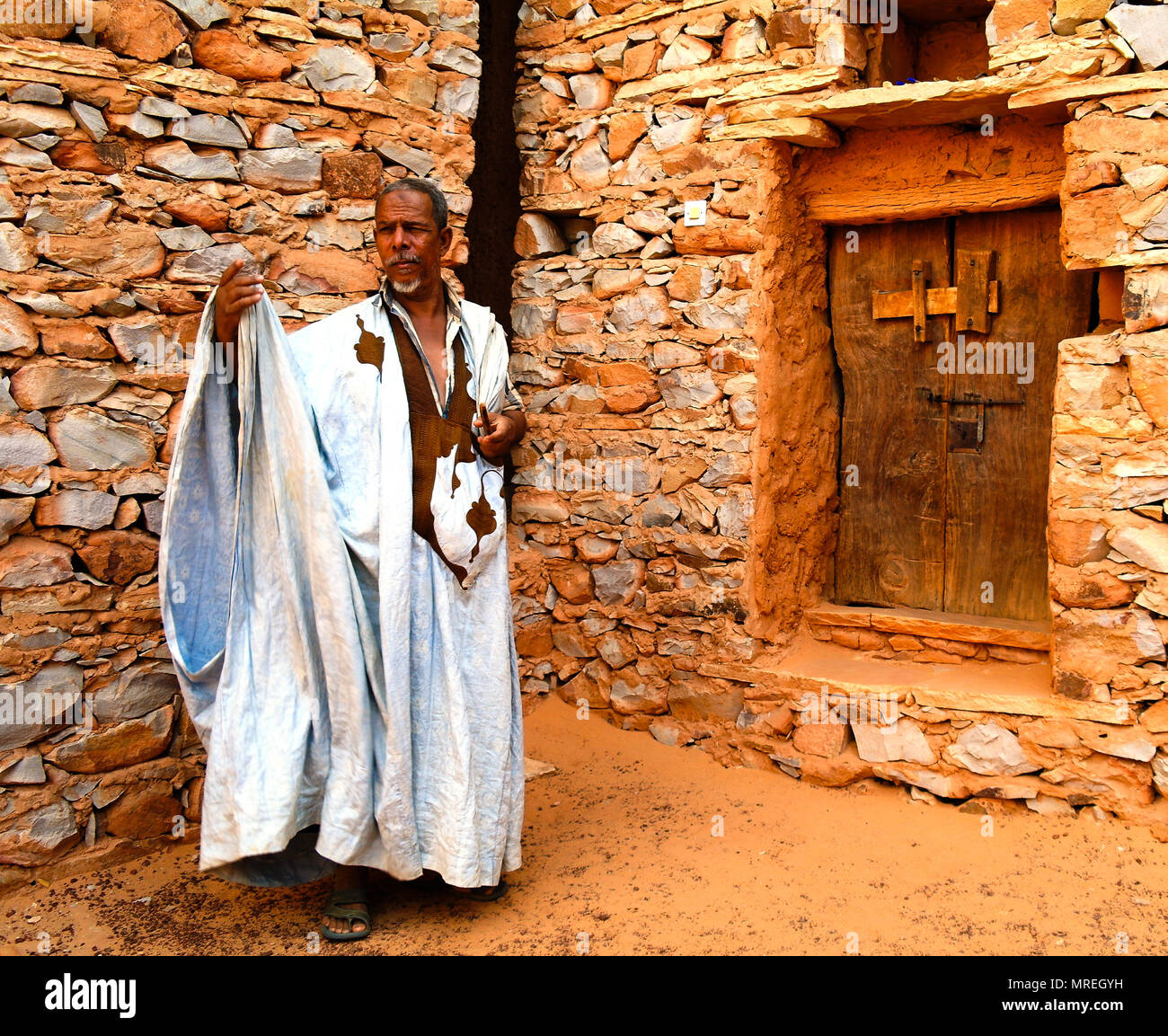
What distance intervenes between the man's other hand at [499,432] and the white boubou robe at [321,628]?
159 millimetres

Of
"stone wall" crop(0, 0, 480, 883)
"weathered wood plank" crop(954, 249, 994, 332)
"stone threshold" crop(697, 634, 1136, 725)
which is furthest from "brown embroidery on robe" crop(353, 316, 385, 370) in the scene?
"weathered wood plank" crop(954, 249, 994, 332)

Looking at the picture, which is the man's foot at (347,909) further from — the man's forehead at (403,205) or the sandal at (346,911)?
the man's forehead at (403,205)

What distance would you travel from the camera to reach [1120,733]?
3363 millimetres

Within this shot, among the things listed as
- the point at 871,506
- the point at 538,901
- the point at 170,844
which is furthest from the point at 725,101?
the point at 170,844

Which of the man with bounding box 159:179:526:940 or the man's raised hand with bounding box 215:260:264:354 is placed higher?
the man's raised hand with bounding box 215:260:264:354

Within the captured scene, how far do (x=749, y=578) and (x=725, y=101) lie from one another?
1.77 metres

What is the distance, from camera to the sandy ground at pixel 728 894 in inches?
112

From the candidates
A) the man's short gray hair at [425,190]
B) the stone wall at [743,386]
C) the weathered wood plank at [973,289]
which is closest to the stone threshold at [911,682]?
the stone wall at [743,386]

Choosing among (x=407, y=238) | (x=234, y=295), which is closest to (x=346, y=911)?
(x=234, y=295)

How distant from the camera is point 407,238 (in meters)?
2.90

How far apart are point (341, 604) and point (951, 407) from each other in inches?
98.6

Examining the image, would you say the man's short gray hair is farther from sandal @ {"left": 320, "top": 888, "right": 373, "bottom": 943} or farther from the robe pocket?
sandal @ {"left": 320, "top": 888, "right": 373, "bottom": 943}

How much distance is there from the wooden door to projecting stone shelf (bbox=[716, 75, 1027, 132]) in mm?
415

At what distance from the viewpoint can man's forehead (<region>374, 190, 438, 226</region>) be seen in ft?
9.48
